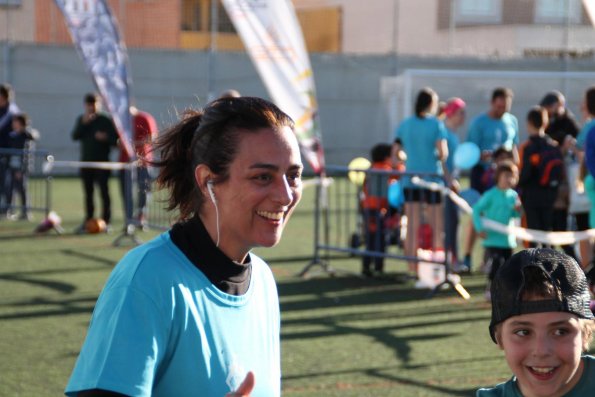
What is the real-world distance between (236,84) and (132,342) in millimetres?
25161

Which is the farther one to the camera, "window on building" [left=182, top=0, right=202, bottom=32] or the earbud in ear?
"window on building" [left=182, top=0, right=202, bottom=32]

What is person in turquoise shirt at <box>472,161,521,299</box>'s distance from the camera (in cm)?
1057

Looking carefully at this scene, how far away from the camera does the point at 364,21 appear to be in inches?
1287

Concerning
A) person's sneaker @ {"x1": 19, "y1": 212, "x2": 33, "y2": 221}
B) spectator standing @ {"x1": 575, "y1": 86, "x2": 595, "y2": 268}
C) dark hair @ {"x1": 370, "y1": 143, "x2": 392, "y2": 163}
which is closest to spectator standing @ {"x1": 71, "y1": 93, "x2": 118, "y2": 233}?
person's sneaker @ {"x1": 19, "y1": 212, "x2": 33, "y2": 221}

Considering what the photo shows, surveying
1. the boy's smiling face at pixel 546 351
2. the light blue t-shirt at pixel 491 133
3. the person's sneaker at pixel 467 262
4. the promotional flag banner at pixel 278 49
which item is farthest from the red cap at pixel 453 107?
the boy's smiling face at pixel 546 351

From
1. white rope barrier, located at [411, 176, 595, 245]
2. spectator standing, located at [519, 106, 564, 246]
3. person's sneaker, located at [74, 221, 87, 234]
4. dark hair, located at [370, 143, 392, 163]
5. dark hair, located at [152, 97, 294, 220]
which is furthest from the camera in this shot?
person's sneaker, located at [74, 221, 87, 234]

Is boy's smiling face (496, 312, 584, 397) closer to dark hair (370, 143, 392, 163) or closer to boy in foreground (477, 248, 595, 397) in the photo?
boy in foreground (477, 248, 595, 397)

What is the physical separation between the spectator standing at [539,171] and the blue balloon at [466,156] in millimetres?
878

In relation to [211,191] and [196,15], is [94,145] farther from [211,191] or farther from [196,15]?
[196,15]

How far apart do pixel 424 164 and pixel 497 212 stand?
1408 millimetres

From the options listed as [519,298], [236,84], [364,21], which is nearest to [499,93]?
[519,298]

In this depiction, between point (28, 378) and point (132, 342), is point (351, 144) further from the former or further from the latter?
point (132, 342)

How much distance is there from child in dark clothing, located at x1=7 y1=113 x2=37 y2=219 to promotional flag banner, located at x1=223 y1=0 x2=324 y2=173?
26.0ft

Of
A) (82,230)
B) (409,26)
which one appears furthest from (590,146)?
(409,26)
